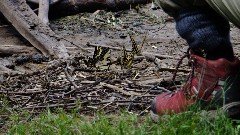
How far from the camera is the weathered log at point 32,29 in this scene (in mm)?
5215

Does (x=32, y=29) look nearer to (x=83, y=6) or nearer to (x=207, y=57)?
(x=83, y=6)

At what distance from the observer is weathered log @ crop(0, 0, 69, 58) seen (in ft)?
17.1

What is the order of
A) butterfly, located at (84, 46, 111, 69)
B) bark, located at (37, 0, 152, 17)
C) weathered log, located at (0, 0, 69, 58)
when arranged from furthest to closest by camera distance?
1. bark, located at (37, 0, 152, 17)
2. weathered log, located at (0, 0, 69, 58)
3. butterfly, located at (84, 46, 111, 69)

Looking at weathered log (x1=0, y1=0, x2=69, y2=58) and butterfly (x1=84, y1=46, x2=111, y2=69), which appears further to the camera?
weathered log (x1=0, y1=0, x2=69, y2=58)

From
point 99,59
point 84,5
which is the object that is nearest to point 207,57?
point 99,59

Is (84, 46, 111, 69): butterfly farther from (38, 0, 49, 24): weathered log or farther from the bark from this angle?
the bark

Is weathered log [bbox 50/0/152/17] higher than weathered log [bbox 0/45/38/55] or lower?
higher

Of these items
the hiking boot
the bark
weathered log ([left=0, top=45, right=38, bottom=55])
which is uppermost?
the hiking boot

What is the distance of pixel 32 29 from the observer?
5680 millimetres

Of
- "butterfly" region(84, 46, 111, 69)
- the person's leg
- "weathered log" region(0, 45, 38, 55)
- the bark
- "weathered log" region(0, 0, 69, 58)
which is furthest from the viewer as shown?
the bark

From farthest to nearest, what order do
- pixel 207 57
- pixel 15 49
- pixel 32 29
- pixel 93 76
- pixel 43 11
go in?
pixel 43 11 < pixel 32 29 < pixel 15 49 < pixel 93 76 < pixel 207 57

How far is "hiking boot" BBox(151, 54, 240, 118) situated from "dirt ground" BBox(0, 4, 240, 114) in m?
0.39

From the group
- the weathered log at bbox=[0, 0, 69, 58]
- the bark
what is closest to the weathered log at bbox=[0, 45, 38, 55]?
the weathered log at bbox=[0, 0, 69, 58]

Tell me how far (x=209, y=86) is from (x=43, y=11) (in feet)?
13.6
